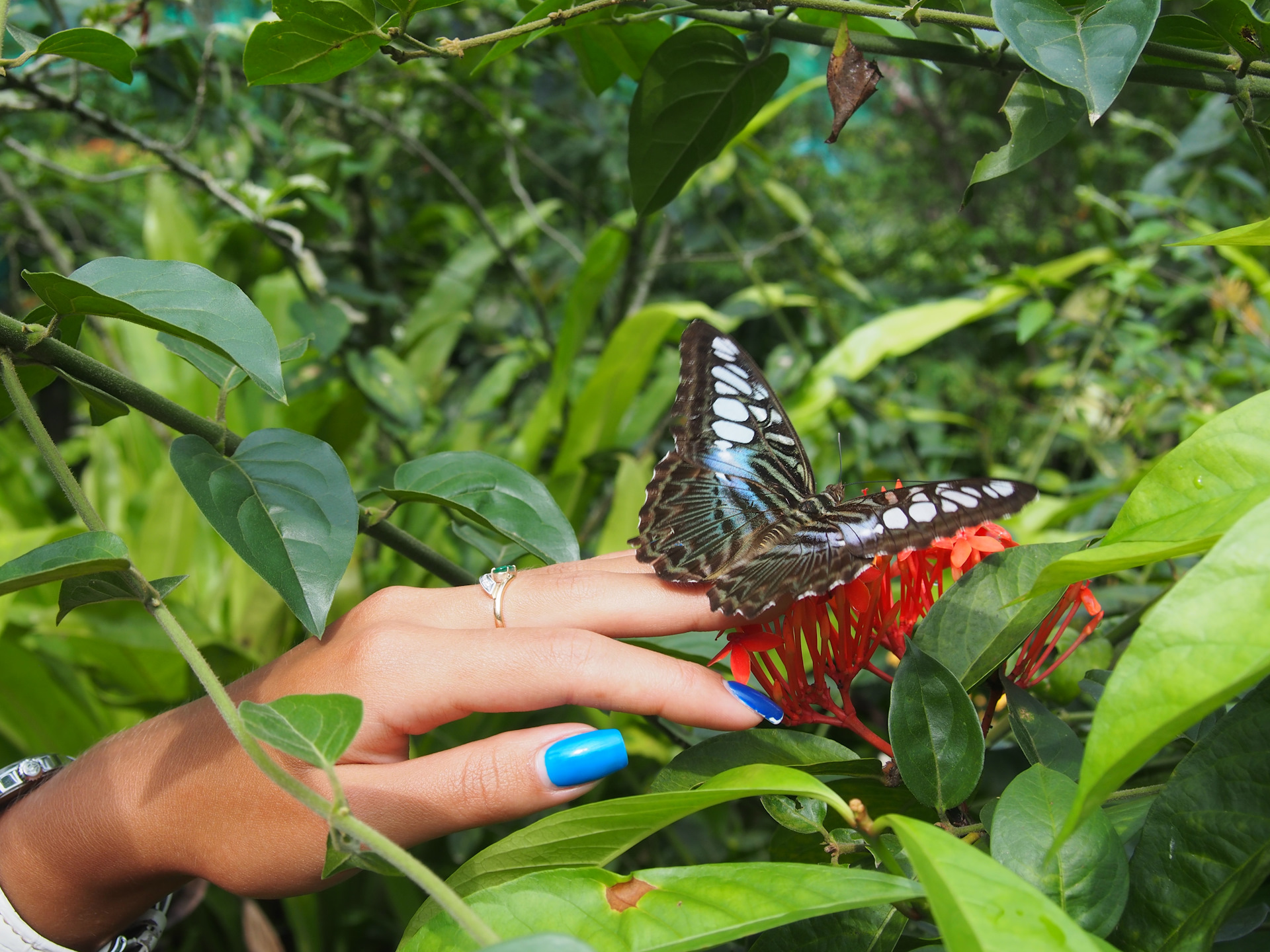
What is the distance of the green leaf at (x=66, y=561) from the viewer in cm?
43

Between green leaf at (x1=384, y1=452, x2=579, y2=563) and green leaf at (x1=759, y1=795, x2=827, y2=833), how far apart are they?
25 centimetres

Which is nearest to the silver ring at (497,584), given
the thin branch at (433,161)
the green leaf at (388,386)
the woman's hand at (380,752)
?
the woman's hand at (380,752)

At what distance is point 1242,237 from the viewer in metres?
0.48

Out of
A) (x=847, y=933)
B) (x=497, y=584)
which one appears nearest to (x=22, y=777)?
(x=497, y=584)

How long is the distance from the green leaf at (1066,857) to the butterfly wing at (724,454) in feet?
1.12

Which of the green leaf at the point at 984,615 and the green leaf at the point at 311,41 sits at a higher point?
the green leaf at the point at 311,41

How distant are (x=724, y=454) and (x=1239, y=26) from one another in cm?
50

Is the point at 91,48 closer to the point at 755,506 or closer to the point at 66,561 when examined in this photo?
the point at 66,561

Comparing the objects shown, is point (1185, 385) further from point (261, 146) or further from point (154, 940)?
point (261, 146)

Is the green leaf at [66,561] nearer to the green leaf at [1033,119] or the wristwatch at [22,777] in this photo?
the wristwatch at [22,777]

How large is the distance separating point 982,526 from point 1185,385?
1153 mm

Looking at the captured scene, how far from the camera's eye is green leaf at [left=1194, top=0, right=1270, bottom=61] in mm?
523

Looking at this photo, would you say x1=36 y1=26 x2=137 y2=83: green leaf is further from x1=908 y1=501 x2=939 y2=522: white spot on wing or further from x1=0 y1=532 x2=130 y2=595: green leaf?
x1=908 y1=501 x2=939 y2=522: white spot on wing

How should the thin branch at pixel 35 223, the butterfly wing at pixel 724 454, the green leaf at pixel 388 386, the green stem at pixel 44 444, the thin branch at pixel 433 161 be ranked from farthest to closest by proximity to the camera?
the thin branch at pixel 35 223, the thin branch at pixel 433 161, the green leaf at pixel 388 386, the butterfly wing at pixel 724 454, the green stem at pixel 44 444
